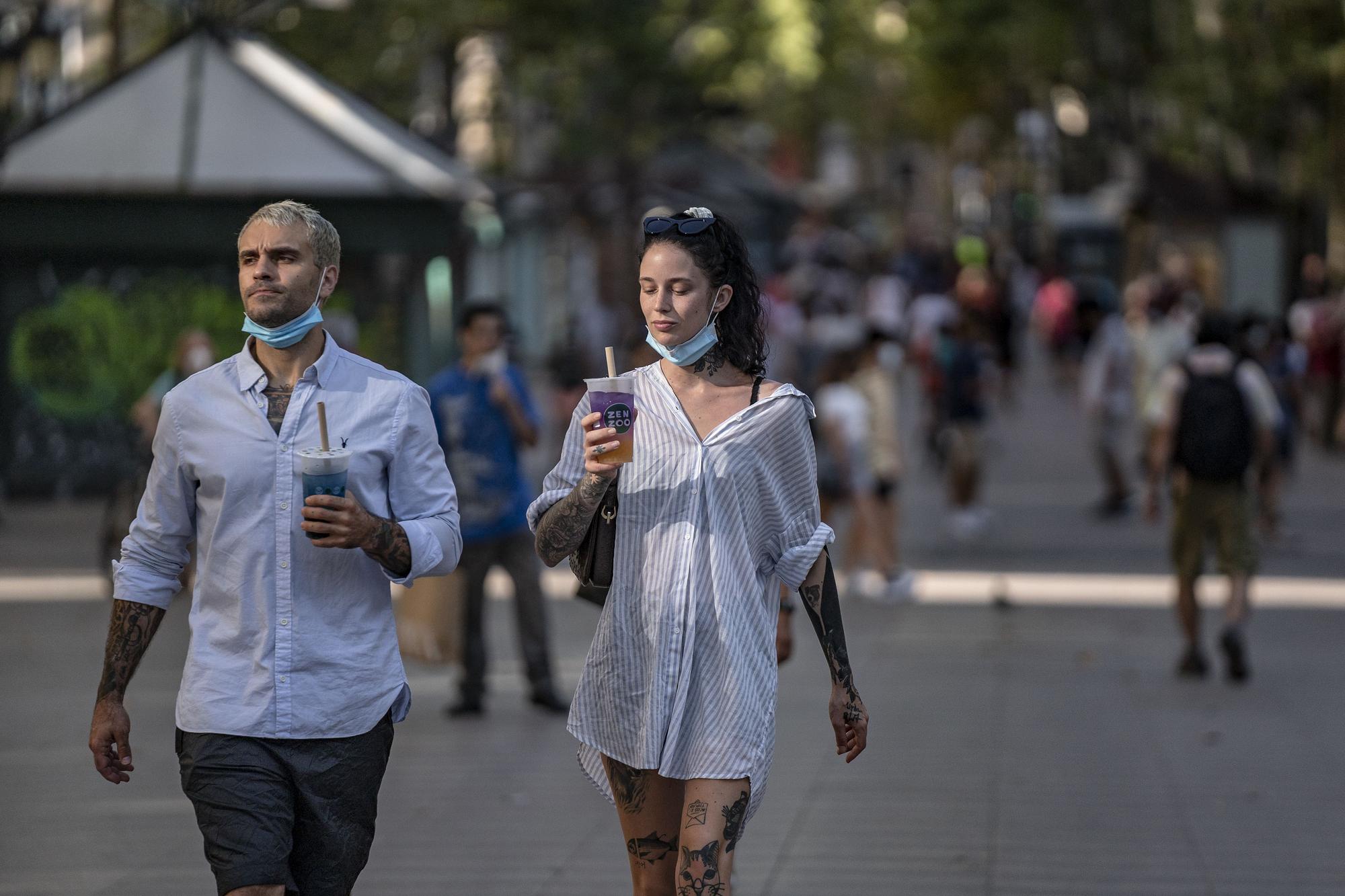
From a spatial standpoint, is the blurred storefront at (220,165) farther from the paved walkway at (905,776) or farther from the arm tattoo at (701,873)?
the arm tattoo at (701,873)

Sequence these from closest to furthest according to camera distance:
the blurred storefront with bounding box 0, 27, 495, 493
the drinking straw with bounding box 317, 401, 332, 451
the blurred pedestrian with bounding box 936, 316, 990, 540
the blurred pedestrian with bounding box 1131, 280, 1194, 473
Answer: the drinking straw with bounding box 317, 401, 332, 451
the blurred pedestrian with bounding box 936, 316, 990, 540
the blurred pedestrian with bounding box 1131, 280, 1194, 473
the blurred storefront with bounding box 0, 27, 495, 493

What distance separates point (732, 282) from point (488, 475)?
4.72 metres

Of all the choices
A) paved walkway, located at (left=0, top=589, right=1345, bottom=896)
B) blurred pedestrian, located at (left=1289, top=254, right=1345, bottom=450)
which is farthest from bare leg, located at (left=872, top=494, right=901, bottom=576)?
blurred pedestrian, located at (left=1289, top=254, right=1345, bottom=450)

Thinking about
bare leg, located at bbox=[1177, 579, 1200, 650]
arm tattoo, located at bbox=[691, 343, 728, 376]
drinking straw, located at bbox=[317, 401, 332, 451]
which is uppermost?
arm tattoo, located at bbox=[691, 343, 728, 376]

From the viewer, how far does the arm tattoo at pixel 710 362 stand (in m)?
4.08

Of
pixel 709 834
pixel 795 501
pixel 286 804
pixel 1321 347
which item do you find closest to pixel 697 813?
pixel 709 834

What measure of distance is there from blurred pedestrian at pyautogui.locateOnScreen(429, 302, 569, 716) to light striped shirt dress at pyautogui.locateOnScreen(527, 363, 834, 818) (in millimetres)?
4647

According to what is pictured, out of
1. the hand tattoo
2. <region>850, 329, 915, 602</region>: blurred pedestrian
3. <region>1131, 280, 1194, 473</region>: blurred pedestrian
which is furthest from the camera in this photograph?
<region>1131, 280, 1194, 473</region>: blurred pedestrian

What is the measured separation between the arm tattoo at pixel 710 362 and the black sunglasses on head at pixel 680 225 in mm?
246

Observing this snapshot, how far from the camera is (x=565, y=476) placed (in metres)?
4.02

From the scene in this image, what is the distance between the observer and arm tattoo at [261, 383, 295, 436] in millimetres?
3814

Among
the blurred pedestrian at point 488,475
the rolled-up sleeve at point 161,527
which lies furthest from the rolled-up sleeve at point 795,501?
the blurred pedestrian at point 488,475

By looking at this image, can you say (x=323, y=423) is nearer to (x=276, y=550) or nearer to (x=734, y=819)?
(x=276, y=550)

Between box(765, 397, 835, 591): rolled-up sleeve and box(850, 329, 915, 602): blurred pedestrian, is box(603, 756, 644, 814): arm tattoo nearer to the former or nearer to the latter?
box(765, 397, 835, 591): rolled-up sleeve
